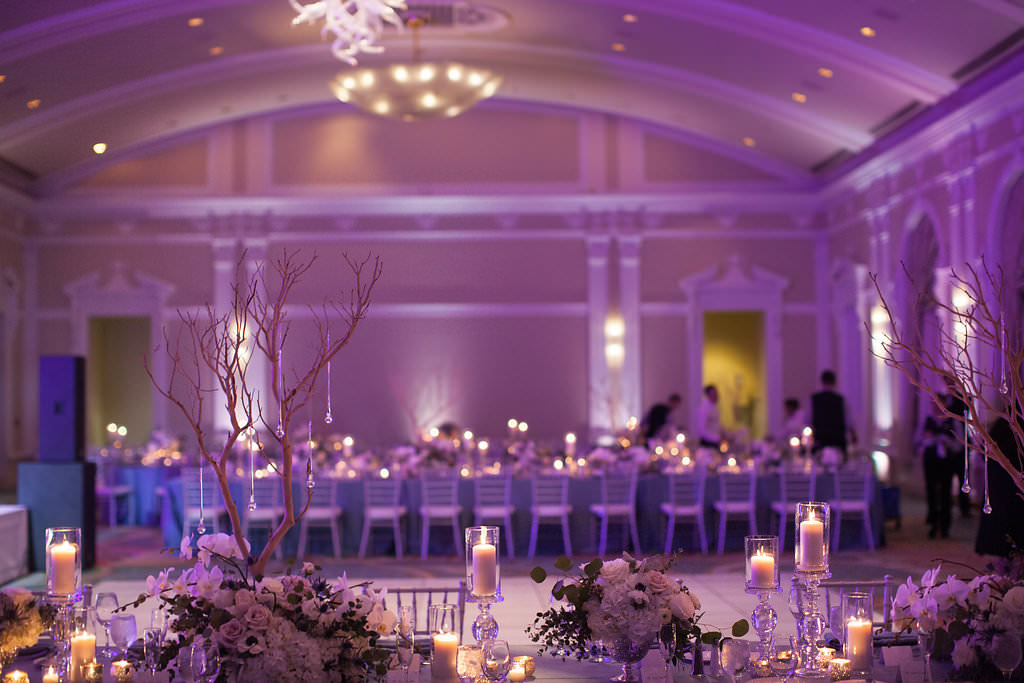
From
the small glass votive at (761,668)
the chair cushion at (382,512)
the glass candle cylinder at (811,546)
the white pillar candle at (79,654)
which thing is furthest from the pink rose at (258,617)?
the chair cushion at (382,512)

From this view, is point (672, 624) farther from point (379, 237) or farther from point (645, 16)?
point (379, 237)

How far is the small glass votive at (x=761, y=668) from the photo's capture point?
3.28m

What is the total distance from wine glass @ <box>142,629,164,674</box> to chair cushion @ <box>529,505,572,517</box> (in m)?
6.56

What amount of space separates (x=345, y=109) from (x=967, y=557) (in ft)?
34.9

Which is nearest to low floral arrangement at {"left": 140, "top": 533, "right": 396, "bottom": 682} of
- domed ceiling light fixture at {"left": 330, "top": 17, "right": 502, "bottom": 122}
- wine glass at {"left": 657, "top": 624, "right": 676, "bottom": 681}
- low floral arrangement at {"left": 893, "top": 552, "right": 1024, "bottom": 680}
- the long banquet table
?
wine glass at {"left": 657, "top": 624, "right": 676, "bottom": 681}

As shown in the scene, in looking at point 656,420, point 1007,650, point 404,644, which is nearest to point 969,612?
point 1007,650

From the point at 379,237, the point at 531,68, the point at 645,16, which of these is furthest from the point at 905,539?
the point at 379,237

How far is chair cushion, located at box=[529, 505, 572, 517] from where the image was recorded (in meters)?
9.78

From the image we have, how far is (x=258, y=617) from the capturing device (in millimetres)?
2916

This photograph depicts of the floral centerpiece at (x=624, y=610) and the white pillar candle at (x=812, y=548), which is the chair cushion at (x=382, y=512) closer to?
the floral centerpiece at (x=624, y=610)

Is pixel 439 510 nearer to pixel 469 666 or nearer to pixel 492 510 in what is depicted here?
pixel 492 510

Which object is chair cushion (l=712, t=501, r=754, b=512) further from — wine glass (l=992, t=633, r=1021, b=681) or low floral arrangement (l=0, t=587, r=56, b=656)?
low floral arrangement (l=0, t=587, r=56, b=656)

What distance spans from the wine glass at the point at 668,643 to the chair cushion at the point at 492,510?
6492 mm

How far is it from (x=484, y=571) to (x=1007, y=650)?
1570 mm
